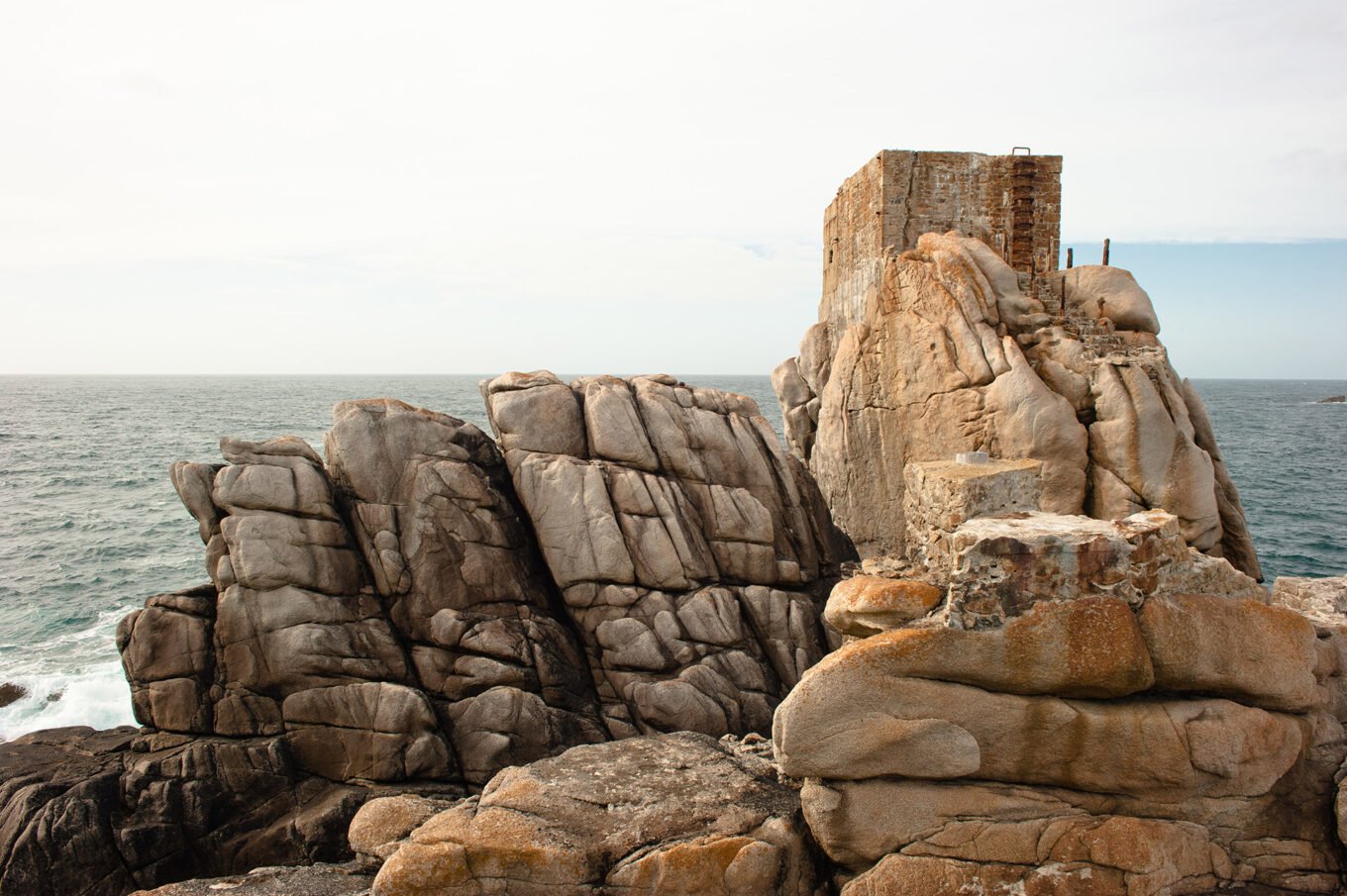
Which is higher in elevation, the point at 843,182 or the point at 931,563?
the point at 843,182

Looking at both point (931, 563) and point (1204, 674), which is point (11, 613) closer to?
point (931, 563)

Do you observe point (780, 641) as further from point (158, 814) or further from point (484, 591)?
point (158, 814)

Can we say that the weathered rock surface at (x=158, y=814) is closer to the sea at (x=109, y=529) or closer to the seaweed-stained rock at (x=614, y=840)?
the seaweed-stained rock at (x=614, y=840)

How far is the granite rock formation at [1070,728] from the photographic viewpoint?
9.45 m

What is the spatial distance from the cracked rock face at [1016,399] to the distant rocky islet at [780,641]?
9 cm

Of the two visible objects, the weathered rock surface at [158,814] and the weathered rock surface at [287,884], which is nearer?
the weathered rock surface at [287,884]

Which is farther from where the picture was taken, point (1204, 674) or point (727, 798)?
point (727, 798)

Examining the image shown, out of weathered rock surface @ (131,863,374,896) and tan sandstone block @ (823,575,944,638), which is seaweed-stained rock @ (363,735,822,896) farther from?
tan sandstone block @ (823,575,944,638)

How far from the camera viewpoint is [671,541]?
747 inches

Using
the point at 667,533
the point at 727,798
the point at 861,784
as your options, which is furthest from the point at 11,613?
the point at 861,784

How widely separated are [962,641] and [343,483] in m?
14.5

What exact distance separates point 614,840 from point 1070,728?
5.82 meters

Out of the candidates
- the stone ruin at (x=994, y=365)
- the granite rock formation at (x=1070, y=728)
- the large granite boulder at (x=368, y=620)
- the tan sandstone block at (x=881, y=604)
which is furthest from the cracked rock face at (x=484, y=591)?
the granite rock formation at (x=1070, y=728)

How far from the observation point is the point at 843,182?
26531 millimetres
